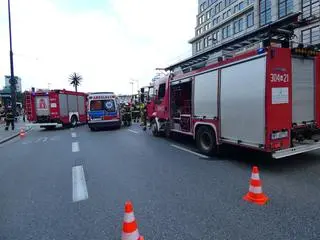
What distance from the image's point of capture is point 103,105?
724 inches

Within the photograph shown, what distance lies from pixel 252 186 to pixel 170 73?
23.8 feet

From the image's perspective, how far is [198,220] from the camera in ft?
12.1

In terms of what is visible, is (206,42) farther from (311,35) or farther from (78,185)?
(78,185)

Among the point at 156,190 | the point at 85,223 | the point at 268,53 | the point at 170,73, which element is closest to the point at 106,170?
the point at 156,190

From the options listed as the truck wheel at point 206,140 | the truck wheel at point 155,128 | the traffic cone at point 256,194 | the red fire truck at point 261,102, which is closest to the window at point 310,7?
the truck wheel at point 155,128

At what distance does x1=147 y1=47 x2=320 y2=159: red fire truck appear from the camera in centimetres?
589

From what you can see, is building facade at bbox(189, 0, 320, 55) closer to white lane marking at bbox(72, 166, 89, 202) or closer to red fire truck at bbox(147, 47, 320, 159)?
red fire truck at bbox(147, 47, 320, 159)

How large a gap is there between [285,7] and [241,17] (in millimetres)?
16026

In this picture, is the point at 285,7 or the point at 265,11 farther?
the point at 265,11

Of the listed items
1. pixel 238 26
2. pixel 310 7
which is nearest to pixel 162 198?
pixel 310 7

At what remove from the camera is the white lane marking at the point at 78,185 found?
4.80m

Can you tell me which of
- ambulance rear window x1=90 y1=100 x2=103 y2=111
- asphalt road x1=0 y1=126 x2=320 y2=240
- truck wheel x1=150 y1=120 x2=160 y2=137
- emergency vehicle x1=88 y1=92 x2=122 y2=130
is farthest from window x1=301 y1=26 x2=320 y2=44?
asphalt road x1=0 y1=126 x2=320 y2=240

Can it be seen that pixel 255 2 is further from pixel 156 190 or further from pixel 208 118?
pixel 156 190

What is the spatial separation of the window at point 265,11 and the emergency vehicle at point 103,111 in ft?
118
